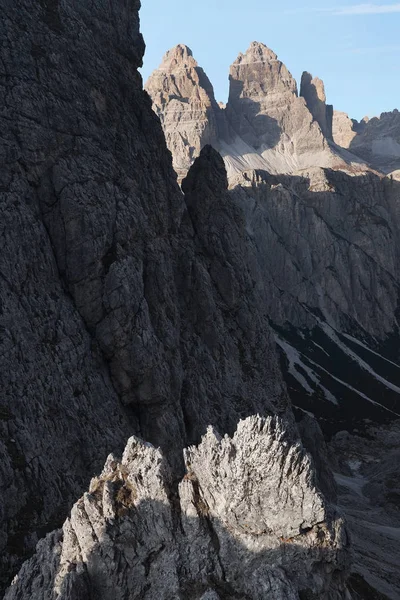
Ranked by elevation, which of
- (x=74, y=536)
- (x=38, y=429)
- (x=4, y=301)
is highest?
(x=4, y=301)

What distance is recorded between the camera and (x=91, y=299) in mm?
60406

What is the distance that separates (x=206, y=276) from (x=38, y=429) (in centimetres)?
3798

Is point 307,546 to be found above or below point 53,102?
below

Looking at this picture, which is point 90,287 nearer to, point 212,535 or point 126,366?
point 126,366

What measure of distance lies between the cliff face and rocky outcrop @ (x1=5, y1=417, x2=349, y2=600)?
1561 centimetres

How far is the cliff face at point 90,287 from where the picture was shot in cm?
5016

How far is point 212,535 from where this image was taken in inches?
1120

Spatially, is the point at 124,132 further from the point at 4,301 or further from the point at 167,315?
the point at 4,301

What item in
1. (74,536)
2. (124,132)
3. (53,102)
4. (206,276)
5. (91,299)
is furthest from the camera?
(206,276)

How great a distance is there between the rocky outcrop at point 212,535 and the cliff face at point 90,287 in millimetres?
15611

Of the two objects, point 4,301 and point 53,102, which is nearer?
point 4,301

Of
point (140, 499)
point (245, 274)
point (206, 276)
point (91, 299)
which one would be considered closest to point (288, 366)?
point (245, 274)

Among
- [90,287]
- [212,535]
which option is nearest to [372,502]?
[90,287]

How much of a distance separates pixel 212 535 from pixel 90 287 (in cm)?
3659
